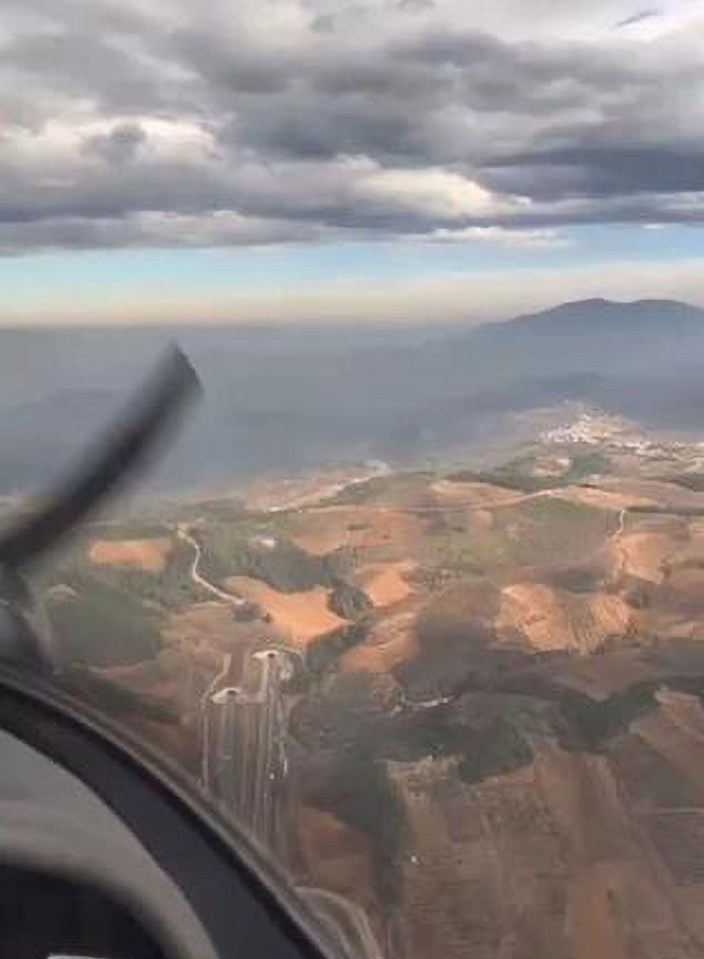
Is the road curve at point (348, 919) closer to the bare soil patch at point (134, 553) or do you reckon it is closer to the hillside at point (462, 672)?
the hillside at point (462, 672)

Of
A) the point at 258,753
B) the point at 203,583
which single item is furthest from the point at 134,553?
the point at 258,753

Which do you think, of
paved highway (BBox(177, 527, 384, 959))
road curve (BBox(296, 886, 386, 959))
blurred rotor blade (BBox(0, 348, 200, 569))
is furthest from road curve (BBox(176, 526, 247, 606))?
road curve (BBox(296, 886, 386, 959))

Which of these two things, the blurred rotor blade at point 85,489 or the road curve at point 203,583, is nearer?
the blurred rotor blade at point 85,489

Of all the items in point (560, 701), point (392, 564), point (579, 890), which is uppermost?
point (392, 564)

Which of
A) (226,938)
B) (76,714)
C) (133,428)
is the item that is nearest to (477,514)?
(133,428)

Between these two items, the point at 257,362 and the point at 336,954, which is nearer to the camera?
the point at 336,954

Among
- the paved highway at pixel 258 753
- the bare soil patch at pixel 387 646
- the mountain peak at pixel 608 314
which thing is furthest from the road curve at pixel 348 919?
the mountain peak at pixel 608 314

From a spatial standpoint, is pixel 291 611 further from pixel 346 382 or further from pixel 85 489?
pixel 85 489

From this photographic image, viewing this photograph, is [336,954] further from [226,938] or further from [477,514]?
[477,514]

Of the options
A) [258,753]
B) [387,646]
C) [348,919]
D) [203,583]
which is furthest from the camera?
[387,646]
